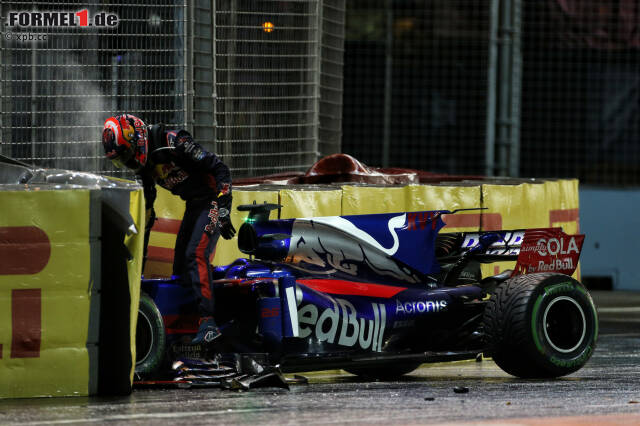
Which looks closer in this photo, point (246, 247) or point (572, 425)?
point (572, 425)

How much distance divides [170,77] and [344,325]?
3.83 m

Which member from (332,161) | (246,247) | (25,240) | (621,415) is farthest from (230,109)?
(621,415)

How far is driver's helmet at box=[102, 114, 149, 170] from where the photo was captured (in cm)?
791

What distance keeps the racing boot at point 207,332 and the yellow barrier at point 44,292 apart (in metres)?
0.81

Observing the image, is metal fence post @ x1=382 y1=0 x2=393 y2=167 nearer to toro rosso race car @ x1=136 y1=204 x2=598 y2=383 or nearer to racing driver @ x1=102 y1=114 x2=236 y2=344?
toro rosso race car @ x1=136 y1=204 x2=598 y2=383

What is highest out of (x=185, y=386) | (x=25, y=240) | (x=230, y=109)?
(x=230, y=109)

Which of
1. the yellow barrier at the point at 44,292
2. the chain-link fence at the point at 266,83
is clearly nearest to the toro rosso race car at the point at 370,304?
the yellow barrier at the point at 44,292

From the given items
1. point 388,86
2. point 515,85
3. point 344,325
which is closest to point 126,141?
point 344,325

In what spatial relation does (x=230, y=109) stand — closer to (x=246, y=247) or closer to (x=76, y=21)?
(x=76, y=21)

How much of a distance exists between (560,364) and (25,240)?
11.9ft

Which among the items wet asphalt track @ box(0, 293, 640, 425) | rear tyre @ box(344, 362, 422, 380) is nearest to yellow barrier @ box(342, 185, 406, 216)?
rear tyre @ box(344, 362, 422, 380)

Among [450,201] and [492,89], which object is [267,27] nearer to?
[450,201]

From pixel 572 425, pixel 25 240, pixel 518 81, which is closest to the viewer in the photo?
pixel 572 425

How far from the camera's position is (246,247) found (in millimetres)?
7910
